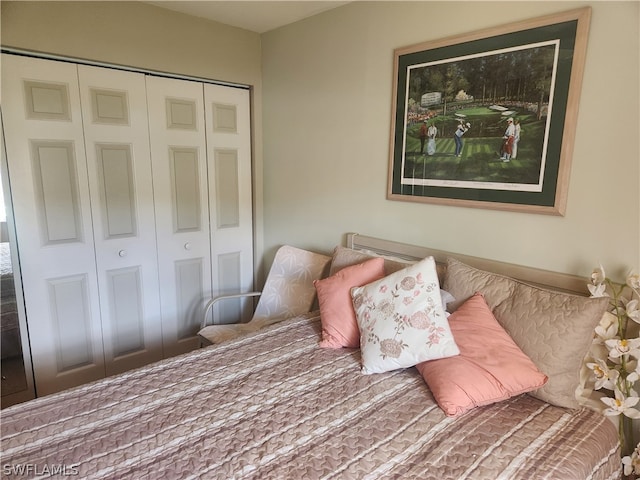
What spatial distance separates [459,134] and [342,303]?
1.00 metres

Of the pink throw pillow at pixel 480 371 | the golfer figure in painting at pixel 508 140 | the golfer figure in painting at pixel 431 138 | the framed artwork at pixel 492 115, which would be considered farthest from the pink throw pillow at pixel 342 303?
the golfer figure in painting at pixel 508 140

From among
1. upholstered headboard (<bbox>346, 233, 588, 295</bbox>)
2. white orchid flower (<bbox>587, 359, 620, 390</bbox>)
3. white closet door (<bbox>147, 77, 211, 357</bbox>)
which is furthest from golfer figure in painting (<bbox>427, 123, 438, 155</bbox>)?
white closet door (<bbox>147, 77, 211, 357</bbox>)

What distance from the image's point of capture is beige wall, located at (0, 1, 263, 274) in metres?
2.10

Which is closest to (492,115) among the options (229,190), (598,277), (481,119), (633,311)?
(481,119)

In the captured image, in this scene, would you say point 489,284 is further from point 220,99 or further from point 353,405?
point 220,99

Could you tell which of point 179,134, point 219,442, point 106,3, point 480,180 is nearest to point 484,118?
point 480,180

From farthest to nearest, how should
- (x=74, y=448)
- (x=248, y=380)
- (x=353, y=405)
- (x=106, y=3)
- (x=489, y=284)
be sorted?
(x=106, y=3)
(x=489, y=284)
(x=248, y=380)
(x=353, y=405)
(x=74, y=448)

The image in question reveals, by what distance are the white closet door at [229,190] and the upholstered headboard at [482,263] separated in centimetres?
104

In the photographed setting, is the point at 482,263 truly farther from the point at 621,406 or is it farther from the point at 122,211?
the point at 122,211

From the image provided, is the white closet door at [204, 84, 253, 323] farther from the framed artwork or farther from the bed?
the bed

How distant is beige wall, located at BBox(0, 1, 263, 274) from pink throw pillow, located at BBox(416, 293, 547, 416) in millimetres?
2076

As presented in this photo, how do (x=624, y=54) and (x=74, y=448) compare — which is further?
(x=624, y=54)

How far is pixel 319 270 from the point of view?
254 centimetres

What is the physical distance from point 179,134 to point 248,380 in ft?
6.16
